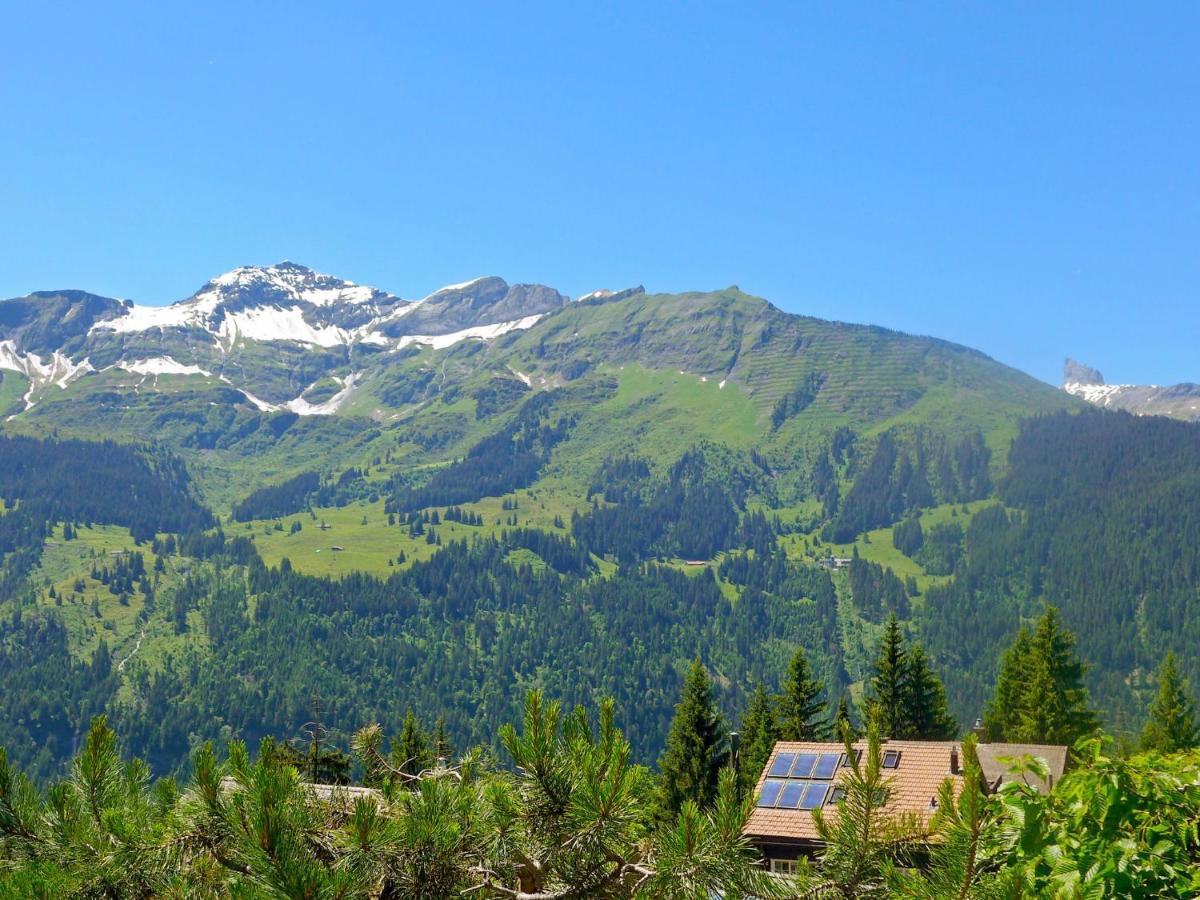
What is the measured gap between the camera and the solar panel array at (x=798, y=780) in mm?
43062

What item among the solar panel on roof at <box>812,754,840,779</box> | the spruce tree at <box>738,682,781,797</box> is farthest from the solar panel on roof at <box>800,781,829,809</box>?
the spruce tree at <box>738,682,781,797</box>

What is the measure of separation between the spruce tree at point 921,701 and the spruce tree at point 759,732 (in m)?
9.45

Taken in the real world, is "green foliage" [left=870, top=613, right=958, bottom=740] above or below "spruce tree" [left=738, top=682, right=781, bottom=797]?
above

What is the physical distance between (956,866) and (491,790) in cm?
337

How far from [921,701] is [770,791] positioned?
112ft

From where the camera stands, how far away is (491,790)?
8.21 meters

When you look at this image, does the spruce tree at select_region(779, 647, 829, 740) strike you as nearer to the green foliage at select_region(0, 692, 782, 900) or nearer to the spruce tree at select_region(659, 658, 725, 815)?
the spruce tree at select_region(659, 658, 725, 815)

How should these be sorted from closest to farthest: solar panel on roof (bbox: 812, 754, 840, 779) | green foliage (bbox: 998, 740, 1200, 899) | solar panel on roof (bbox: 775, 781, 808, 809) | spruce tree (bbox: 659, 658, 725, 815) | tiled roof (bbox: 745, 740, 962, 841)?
1. green foliage (bbox: 998, 740, 1200, 899)
2. tiled roof (bbox: 745, 740, 962, 841)
3. solar panel on roof (bbox: 775, 781, 808, 809)
4. solar panel on roof (bbox: 812, 754, 840, 779)
5. spruce tree (bbox: 659, 658, 725, 815)

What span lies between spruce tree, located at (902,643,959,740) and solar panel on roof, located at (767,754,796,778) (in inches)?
1140

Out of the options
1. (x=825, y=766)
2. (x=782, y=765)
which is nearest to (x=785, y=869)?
(x=825, y=766)

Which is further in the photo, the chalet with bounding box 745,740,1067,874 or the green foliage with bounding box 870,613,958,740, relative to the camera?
the green foliage with bounding box 870,613,958,740

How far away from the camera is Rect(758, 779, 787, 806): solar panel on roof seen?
43828mm

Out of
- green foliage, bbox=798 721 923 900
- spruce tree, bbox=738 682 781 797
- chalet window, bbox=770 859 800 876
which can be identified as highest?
green foliage, bbox=798 721 923 900

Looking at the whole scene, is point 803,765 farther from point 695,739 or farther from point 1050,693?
point 1050,693
